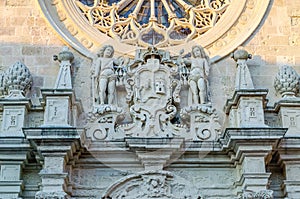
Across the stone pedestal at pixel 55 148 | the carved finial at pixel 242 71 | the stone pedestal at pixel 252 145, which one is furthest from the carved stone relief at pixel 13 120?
the carved finial at pixel 242 71

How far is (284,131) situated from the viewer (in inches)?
386

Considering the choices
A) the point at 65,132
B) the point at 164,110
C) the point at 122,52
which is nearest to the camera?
the point at 65,132

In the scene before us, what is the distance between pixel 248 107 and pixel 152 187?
1.78 meters

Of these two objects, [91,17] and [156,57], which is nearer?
[156,57]

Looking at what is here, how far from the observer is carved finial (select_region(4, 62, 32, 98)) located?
10492 mm

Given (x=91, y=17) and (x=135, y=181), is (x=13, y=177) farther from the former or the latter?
(x=91, y=17)

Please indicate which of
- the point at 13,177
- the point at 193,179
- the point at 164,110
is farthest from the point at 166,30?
the point at 13,177

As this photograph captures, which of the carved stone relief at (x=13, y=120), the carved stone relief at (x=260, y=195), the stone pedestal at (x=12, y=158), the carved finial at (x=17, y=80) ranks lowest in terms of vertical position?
the carved stone relief at (x=260, y=195)

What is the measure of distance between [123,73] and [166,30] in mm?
1187

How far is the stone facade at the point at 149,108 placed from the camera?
9820mm

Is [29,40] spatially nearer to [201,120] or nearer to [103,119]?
[103,119]

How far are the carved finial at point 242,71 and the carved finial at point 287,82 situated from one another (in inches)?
17.8

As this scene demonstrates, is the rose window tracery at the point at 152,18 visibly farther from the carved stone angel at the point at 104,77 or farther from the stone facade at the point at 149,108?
the carved stone angel at the point at 104,77

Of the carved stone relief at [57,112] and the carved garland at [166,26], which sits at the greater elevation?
the carved garland at [166,26]
